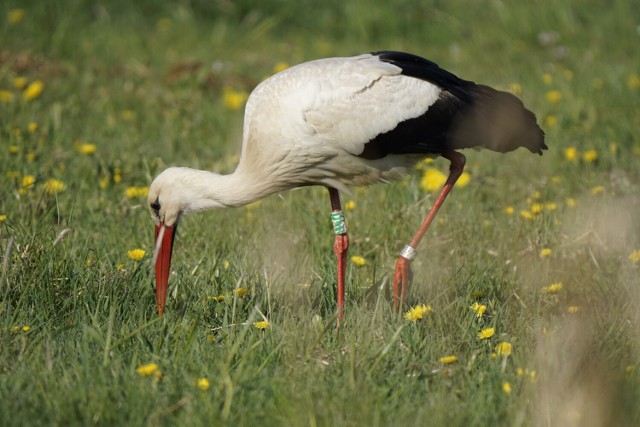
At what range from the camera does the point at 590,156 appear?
5.75 meters

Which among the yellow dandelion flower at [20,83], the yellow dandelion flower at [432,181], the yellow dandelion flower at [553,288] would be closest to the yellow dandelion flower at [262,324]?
the yellow dandelion flower at [553,288]

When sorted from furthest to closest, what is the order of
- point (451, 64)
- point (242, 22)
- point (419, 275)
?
point (242, 22) → point (451, 64) → point (419, 275)

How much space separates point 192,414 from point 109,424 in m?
0.22

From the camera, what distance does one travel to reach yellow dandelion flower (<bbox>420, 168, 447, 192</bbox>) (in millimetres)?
5379

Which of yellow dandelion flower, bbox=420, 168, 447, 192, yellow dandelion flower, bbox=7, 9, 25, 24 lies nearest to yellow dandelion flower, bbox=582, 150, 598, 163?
yellow dandelion flower, bbox=420, 168, 447, 192

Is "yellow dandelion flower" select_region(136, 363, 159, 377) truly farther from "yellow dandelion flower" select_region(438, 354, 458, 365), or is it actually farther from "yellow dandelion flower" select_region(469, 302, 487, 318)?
"yellow dandelion flower" select_region(469, 302, 487, 318)

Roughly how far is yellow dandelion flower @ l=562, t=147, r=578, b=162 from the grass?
0.11ft

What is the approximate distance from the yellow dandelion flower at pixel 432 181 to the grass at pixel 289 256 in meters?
0.07

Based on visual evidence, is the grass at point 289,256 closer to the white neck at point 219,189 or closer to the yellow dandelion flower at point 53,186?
the yellow dandelion flower at point 53,186

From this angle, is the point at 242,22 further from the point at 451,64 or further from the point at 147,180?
the point at 147,180

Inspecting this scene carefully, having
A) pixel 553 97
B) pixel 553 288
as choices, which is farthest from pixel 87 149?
pixel 553 97

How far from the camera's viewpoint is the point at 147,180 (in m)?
5.38

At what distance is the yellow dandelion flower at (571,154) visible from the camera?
18.8 ft

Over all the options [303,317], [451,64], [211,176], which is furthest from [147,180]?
[451,64]
